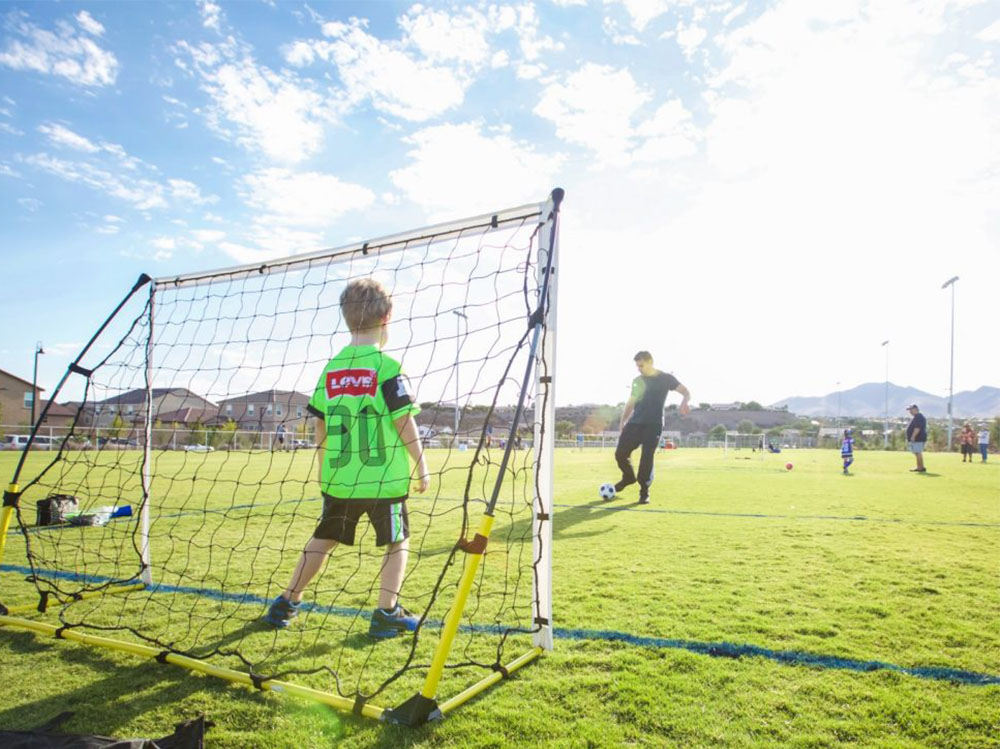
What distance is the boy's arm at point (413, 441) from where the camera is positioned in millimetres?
2967

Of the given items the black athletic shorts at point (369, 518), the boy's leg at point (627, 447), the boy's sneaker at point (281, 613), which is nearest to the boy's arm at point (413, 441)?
the black athletic shorts at point (369, 518)

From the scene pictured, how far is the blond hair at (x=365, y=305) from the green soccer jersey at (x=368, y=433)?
0.16m

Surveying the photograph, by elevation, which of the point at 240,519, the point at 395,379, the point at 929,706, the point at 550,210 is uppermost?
the point at 550,210

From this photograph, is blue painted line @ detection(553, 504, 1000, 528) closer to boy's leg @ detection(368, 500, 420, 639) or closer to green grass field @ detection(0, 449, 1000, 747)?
green grass field @ detection(0, 449, 1000, 747)

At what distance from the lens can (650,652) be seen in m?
2.62

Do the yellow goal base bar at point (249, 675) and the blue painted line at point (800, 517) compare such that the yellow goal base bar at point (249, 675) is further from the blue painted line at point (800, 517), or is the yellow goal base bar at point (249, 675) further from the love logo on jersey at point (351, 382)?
the blue painted line at point (800, 517)

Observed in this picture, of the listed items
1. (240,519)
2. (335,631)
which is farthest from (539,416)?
(240,519)

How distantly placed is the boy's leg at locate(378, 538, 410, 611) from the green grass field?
231mm

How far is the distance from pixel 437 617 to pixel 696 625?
1.37 meters

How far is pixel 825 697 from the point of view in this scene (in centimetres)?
219

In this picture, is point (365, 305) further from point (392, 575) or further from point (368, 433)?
point (392, 575)

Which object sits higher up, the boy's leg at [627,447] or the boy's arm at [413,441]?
the boy's arm at [413,441]

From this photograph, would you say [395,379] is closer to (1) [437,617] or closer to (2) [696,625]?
(1) [437,617]

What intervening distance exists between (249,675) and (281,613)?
732 millimetres
